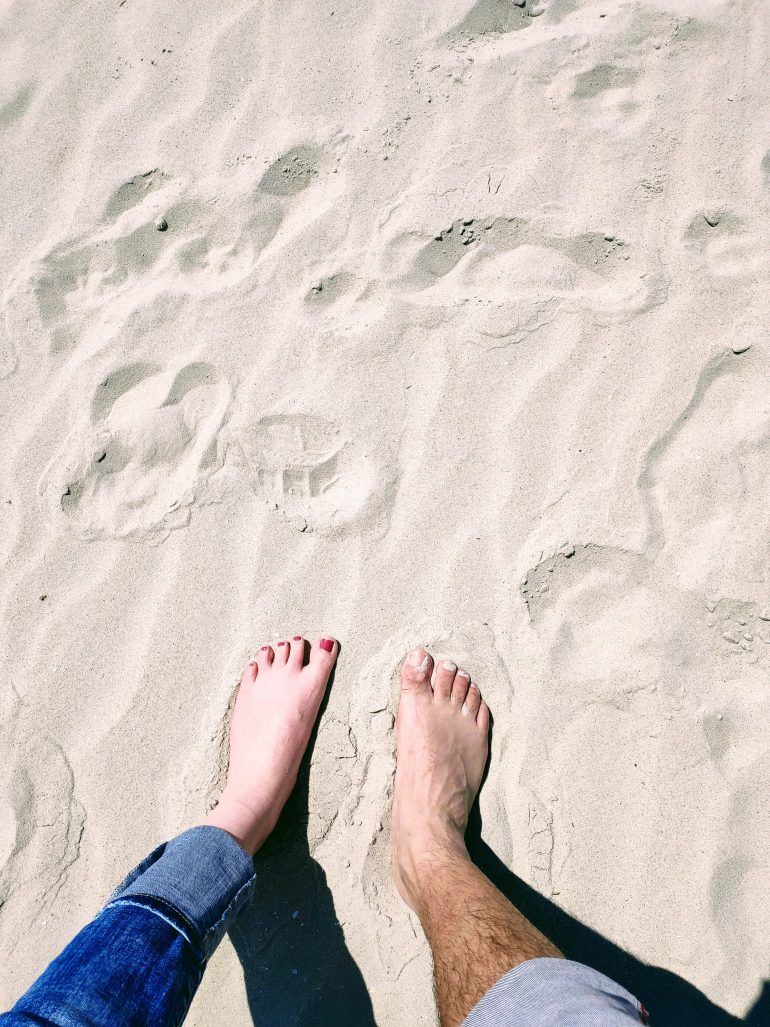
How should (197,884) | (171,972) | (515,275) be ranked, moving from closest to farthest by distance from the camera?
1. (171,972)
2. (197,884)
3. (515,275)

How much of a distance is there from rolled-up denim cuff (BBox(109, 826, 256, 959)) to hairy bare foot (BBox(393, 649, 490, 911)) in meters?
0.37

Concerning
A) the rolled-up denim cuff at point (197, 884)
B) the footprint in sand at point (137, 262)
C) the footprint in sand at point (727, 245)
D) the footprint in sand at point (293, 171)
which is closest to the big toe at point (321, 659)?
the rolled-up denim cuff at point (197, 884)

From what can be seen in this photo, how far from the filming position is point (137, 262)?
1.78 meters

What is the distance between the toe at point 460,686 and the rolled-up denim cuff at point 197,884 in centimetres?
60

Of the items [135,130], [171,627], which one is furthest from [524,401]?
[135,130]

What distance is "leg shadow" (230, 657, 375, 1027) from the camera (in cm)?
150

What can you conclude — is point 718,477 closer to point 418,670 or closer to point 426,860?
point 418,670

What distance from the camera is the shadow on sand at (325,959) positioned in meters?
1.47

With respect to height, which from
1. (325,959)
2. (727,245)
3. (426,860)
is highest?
(727,245)

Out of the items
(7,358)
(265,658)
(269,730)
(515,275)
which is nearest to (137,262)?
→ (7,358)

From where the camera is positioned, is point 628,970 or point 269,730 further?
point 269,730

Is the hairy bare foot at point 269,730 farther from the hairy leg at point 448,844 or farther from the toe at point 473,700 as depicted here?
the toe at point 473,700

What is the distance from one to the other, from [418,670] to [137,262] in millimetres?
1331

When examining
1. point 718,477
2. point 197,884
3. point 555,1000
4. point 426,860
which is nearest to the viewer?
point 555,1000
